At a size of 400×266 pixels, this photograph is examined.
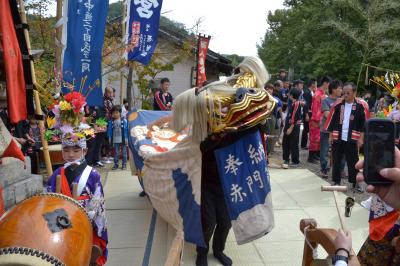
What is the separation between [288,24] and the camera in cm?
2931

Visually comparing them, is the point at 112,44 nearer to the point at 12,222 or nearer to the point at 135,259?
the point at 135,259

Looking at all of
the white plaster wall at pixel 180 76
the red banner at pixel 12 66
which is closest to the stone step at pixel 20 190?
the red banner at pixel 12 66

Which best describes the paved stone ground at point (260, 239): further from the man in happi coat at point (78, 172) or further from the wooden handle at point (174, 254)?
the wooden handle at point (174, 254)

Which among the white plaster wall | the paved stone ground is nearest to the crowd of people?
the paved stone ground

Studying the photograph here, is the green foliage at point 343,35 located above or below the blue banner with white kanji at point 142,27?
above

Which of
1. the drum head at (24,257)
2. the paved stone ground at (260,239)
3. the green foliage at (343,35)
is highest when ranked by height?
the green foliage at (343,35)

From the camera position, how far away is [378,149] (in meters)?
1.44

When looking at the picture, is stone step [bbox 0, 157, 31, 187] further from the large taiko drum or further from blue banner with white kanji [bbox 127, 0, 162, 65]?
blue banner with white kanji [bbox 127, 0, 162, 65]

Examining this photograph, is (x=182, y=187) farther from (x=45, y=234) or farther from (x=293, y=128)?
(x=293, y=128)

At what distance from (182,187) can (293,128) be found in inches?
201

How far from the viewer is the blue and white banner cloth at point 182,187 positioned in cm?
347

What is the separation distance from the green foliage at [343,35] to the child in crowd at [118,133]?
11.0 m

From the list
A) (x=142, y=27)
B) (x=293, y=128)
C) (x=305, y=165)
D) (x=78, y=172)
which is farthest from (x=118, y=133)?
(x=78, y=172)

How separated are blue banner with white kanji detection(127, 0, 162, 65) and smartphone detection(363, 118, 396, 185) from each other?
7.70 meters
